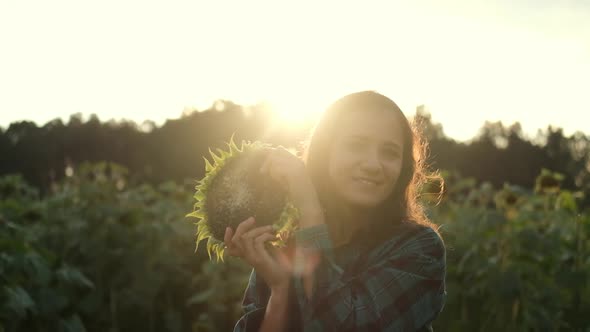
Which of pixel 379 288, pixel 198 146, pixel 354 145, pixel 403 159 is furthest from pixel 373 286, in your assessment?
pixel 198 146

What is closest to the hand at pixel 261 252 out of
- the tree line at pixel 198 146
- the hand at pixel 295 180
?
the hand at pixel 295 180

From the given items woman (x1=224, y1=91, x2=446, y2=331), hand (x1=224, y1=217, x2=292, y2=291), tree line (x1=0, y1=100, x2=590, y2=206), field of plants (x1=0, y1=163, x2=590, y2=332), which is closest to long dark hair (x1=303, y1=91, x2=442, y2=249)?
woman (x1=224, y1=91, x2=446, y2=331)

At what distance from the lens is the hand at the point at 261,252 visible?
166 cm

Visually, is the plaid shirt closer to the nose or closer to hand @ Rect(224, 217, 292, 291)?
hand @ Rect(224, 217, 292, 291)

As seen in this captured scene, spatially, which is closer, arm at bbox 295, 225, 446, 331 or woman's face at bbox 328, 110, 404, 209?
arm at bbox 295, 225, 446, 331

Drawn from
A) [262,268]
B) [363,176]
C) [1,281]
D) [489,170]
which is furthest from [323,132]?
[489,170]

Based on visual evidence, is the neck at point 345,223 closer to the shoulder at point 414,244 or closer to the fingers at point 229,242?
the shoulder at point 414,244

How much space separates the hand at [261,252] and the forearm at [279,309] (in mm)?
12

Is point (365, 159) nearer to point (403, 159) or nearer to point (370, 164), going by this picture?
point (370, 164)

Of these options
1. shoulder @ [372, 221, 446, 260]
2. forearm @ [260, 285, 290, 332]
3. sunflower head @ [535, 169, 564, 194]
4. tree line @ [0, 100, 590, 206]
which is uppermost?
shoulder @ [372, 221, 446, 260]

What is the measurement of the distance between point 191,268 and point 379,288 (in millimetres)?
5451

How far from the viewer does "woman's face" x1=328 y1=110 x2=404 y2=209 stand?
1826 mm

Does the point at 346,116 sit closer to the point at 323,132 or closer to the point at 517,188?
the point at 323,132

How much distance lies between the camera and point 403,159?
209cm
